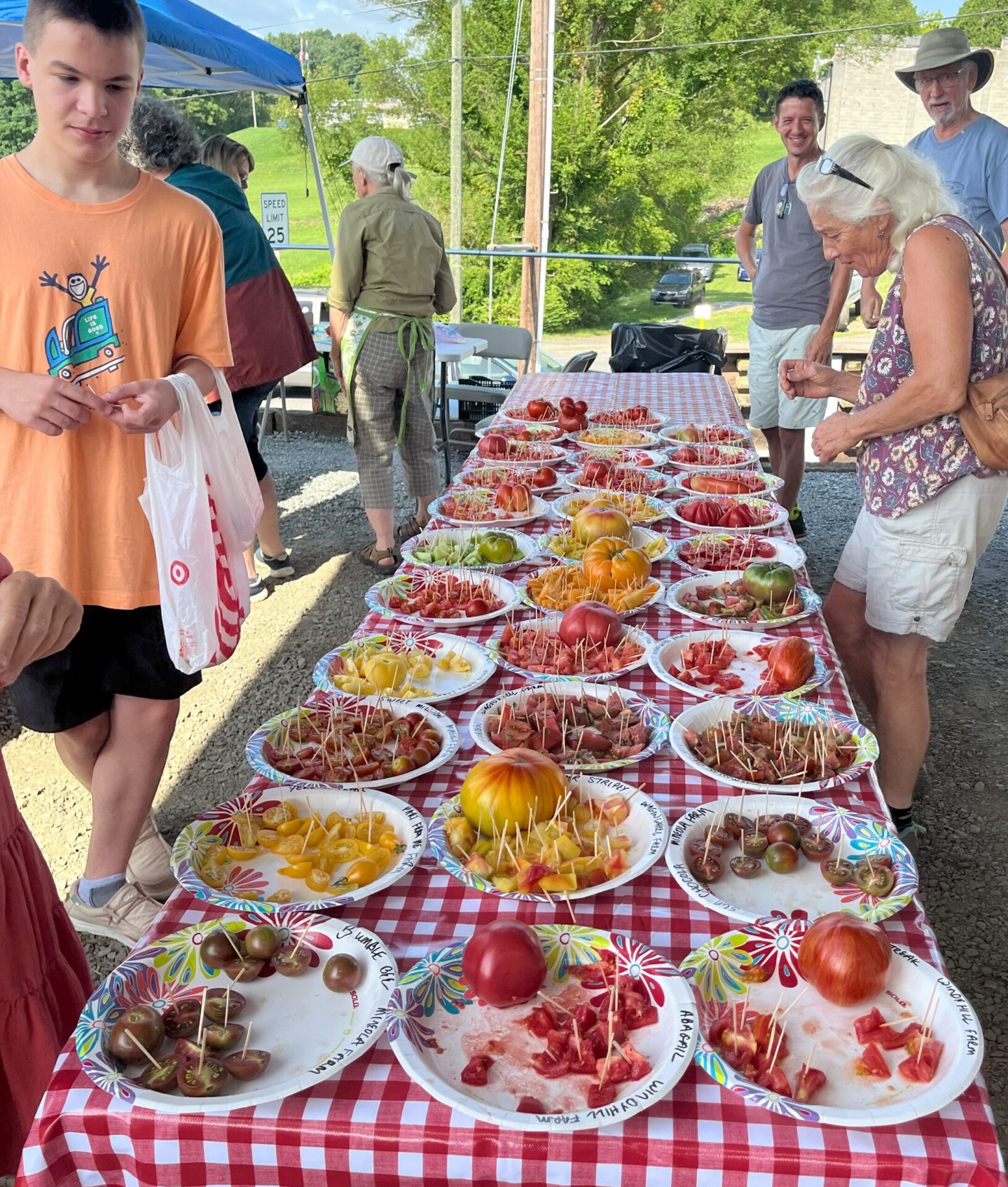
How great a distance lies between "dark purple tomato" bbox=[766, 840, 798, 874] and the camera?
1480 millimetres

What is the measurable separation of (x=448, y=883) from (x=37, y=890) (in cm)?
70

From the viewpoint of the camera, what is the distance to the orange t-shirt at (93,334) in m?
1.92

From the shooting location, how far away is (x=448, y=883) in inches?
57.4

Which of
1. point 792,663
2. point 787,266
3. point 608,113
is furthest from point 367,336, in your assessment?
point 608,113

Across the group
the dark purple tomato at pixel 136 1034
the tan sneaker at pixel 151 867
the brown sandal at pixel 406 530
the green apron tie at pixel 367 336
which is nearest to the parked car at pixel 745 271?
the green apron tie at pixel 367 336

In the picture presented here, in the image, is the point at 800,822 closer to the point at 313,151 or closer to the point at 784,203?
the point at 784,203

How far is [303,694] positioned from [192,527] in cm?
215

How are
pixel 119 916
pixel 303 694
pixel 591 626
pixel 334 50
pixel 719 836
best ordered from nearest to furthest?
1. pixel 719 836
2. pixel 591 626
3. pixel 119 916
4. pixel 303 694
5. pixel 334 50

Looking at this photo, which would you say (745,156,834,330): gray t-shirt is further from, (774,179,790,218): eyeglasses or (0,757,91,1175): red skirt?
(0,757,91,1175): red skirt

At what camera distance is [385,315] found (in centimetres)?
485

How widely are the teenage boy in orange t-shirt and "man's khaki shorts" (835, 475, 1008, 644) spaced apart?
1747mm

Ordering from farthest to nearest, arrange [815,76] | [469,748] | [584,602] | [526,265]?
[815,76] < [526,265] < [584,602] < [469,748]

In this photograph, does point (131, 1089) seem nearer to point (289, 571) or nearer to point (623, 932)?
point (623, 932)

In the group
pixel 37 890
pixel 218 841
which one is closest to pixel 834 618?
pixel 218 841
